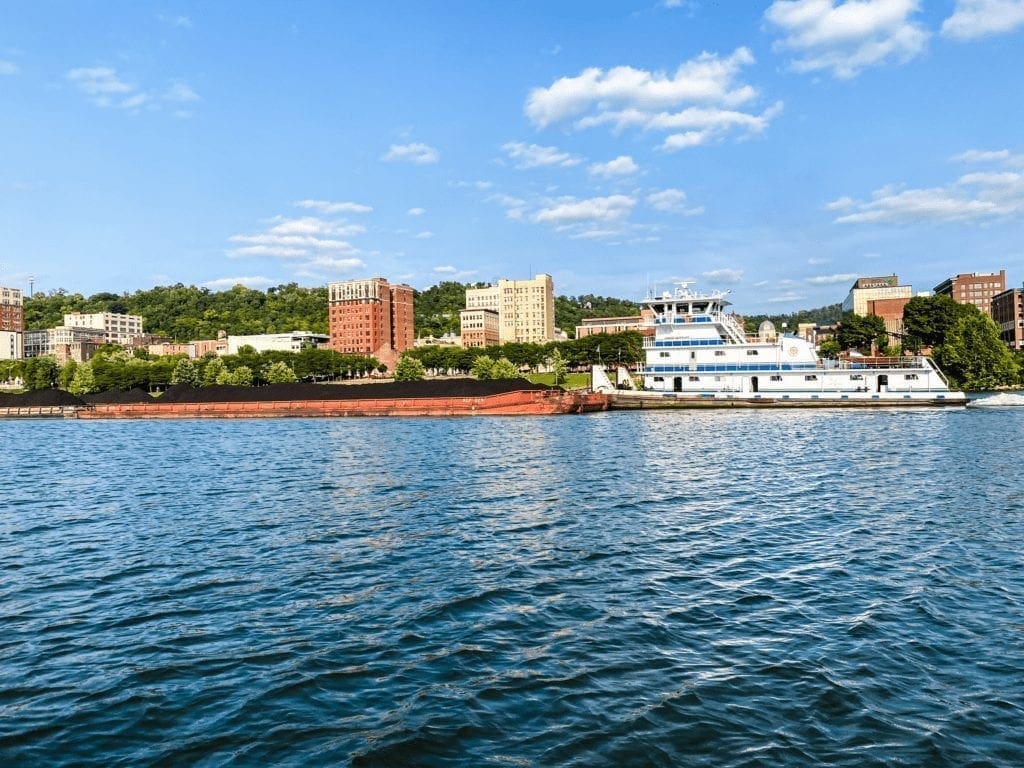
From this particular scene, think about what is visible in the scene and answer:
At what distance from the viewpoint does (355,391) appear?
90188mm

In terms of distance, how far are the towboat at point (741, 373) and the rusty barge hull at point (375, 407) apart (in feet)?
23.1

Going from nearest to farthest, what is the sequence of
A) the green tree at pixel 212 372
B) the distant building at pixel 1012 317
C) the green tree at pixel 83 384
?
the green tree at pixel 83 384 < the green tree at pixel 212 372 < the distant building at pixel 1012 317

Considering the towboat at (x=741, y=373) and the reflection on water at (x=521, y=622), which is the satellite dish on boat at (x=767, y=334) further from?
the reflection on water at (x=521, y=622)

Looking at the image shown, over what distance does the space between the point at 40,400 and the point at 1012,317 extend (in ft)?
708

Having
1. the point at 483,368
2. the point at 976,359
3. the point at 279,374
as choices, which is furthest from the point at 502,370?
the point at 976,359

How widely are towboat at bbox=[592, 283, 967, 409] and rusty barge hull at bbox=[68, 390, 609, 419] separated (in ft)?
23.1

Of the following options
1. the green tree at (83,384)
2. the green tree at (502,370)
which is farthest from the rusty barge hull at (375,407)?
the green tree at (83,384)

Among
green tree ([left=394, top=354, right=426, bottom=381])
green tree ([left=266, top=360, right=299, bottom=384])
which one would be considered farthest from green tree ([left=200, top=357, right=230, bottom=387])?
green tree ([left=394, top=354, right=426, bottom=381])

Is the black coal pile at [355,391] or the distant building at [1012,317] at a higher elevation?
the distant building at [1012,317]

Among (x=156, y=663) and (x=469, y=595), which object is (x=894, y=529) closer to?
(x=469, y=595)

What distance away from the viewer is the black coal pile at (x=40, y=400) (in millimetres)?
104188

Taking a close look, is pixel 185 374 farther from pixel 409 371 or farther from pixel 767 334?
pixel 767 334

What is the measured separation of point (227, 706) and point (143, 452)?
40.6 metres

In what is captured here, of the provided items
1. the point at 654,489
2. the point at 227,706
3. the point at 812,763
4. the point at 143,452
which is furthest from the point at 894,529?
the point at 143,452
